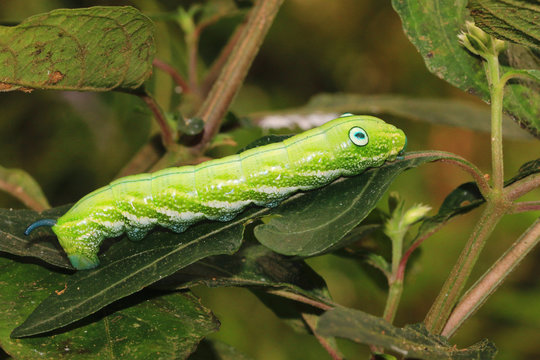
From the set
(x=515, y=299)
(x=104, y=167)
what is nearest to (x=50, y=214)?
(x=104, y=167)

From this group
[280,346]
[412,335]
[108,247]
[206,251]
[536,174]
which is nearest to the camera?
[412,335]

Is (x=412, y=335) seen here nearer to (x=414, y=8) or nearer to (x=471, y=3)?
(x=471, y=3)

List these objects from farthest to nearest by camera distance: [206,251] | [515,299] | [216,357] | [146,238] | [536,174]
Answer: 1. [515,299]
2. [216,357]
3. [146,238]
4. [536,174]
5. [206,251]

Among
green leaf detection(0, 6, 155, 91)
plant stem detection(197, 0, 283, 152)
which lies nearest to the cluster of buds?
plant stem detection(197, 0, 283, 152)

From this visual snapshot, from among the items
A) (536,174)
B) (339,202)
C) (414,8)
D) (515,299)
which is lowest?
(515,299)

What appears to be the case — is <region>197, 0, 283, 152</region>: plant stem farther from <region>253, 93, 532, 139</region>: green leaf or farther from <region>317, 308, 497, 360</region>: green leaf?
<region>317, 308, 497, 360</region>: green leaf

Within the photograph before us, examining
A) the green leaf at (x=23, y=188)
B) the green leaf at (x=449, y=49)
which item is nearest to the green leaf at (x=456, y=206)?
the green leaf at (x=449, y=49)

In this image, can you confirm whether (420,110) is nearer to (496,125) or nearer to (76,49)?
(496,125)

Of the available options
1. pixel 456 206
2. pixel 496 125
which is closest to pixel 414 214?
pixel 456 206
